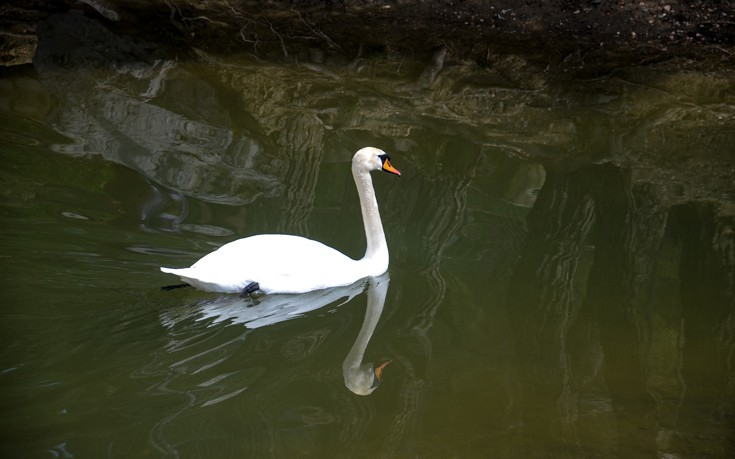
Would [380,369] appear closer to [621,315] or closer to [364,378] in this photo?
[364,378]

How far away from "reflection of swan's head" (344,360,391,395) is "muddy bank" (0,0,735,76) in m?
5.95

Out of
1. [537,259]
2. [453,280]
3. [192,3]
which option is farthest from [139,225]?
[192,3]

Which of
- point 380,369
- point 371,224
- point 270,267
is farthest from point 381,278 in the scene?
point 380,369

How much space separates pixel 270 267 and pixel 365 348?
0.88 meters

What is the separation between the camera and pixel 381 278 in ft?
19.9

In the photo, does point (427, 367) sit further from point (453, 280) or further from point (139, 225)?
point (139, 225)

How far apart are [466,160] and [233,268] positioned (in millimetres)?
3037

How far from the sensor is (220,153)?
7.71 meters

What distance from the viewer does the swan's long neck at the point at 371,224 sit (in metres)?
6.11

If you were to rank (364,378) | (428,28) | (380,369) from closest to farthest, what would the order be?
(364,378), (380,369), (428,28)

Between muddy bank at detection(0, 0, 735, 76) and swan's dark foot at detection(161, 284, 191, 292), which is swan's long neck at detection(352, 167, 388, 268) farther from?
muddy bank at detection(0, 0, 735, 76)

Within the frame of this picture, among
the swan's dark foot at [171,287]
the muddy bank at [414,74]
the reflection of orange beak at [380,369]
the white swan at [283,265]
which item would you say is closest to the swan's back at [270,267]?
the white swan at [283,265]

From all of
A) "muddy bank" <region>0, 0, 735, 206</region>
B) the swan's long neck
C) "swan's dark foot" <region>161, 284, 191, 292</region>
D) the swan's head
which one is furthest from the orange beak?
"muddy bank" <region>0, 0, 735, 206</region>

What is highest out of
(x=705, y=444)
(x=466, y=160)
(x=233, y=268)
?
(x=466, y=160)
